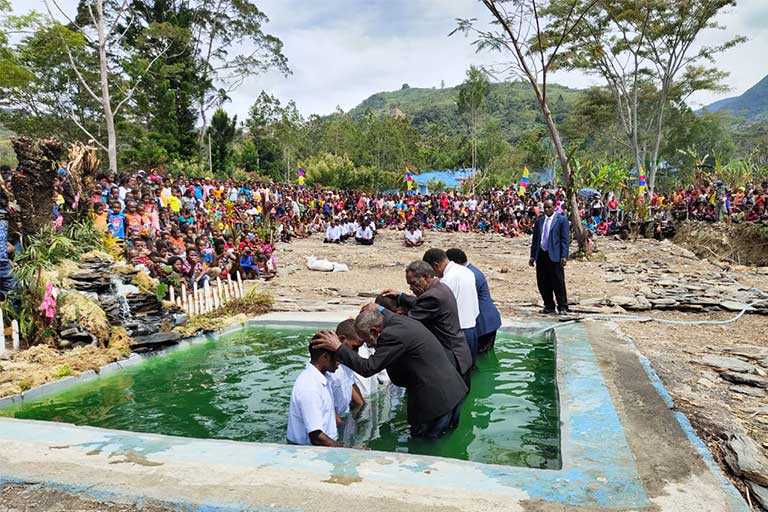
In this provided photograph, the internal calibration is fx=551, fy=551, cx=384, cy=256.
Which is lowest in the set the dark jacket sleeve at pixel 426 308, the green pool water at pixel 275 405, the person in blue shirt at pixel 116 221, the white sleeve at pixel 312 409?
the green pool water at pixel 275 405

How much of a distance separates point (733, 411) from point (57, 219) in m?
9.64

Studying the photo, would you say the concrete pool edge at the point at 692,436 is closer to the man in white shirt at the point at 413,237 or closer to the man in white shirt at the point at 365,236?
the man in white shirt at the point at 413,237

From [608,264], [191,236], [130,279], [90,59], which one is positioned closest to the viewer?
[130,279]

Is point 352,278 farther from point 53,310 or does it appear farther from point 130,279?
point 53,310

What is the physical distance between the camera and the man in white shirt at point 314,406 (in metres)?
3.91

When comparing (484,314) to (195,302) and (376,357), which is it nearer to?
(376,357)

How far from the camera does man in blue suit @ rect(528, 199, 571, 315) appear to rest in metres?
8.50

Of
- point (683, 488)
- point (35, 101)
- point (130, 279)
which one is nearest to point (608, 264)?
point (130, 279)

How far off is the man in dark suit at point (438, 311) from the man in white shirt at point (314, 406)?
0.93 meters

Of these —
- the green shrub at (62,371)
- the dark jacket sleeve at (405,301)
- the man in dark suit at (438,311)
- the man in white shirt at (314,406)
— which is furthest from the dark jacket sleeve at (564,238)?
the green shrub at (62,371)

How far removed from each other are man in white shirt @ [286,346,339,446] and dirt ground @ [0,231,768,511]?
1374 millimetres

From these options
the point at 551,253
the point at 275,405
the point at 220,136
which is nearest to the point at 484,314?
the point at 551,253

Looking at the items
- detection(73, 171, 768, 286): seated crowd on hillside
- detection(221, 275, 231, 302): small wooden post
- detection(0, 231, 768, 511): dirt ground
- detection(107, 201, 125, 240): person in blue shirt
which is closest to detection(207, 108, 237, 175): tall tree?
detection(73, 171, 768, 286): seated crowd on hillside

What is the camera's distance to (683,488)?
305cm
